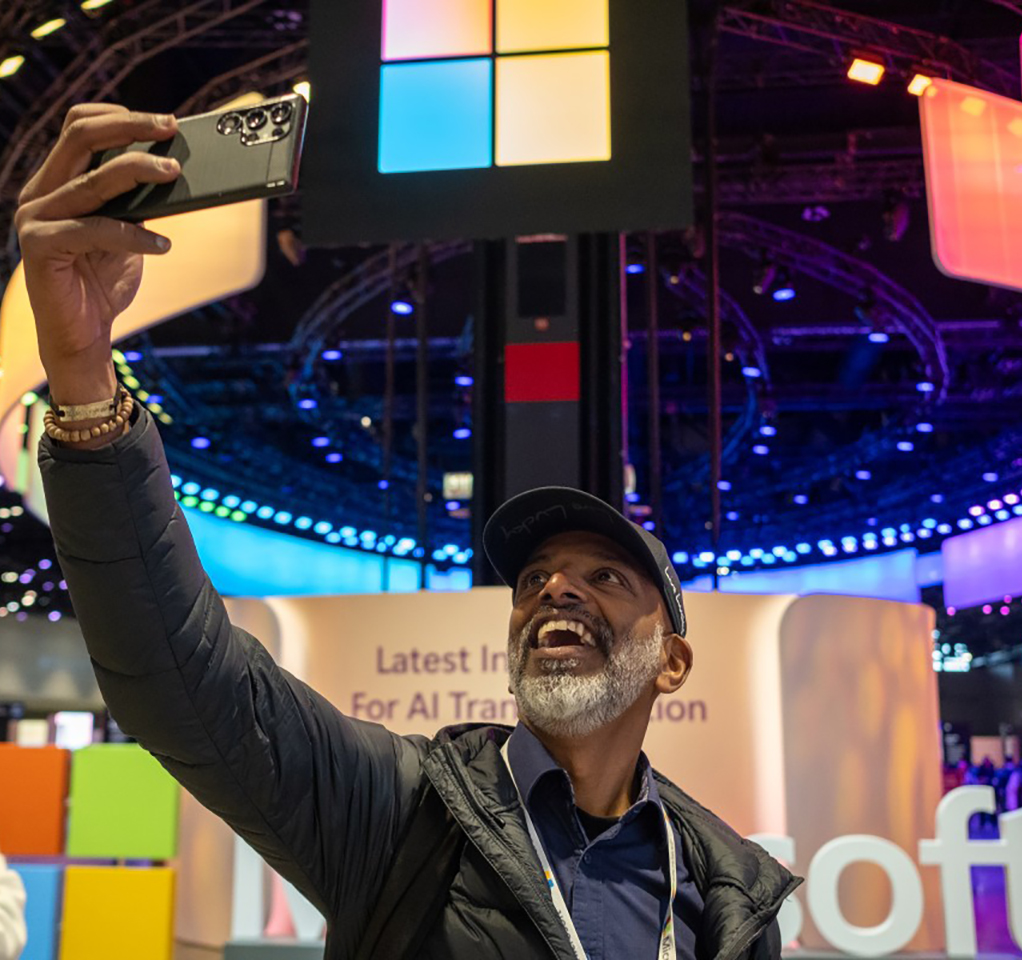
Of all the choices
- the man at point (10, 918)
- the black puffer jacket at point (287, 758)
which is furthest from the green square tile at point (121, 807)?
the black puffer jacket at point (287, 758)

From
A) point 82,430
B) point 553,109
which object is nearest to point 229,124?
point 82,430

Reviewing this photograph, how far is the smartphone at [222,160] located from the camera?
4.00 ft

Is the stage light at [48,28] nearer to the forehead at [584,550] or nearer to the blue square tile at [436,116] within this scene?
the blue square tile at [436,116]

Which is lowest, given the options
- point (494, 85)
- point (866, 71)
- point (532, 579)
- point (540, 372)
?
point (532, 579)

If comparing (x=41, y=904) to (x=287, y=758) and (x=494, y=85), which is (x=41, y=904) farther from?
(x=287, y=758)

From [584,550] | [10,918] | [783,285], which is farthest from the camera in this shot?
[783,285]

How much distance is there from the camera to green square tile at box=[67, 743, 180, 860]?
524cm

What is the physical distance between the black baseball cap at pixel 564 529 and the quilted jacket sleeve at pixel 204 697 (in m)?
0.50

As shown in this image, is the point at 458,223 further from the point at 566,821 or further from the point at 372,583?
the point at 372,583

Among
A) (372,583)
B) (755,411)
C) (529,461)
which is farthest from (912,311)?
(372,583)

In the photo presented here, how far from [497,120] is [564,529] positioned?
10.2 ft

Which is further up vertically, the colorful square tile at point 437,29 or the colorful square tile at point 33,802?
the colorful square tile at point 437,29

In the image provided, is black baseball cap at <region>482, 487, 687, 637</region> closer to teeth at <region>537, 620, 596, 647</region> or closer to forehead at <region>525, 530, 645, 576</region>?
forehead at <region>525, 530, 645, 576</region>

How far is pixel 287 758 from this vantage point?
1.50 meters
